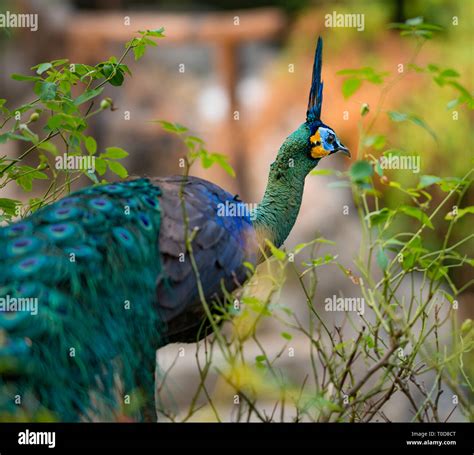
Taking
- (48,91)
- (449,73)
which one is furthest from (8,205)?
(449,73)

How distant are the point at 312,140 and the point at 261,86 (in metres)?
4.33

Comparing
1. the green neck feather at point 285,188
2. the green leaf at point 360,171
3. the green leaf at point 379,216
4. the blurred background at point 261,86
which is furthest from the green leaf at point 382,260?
the blurred background at point 261,86

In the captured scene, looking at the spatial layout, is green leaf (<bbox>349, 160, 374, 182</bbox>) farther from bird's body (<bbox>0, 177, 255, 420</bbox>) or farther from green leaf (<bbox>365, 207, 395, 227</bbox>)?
bird's body (<bbox>0, 177, 255, 420</bbox>)

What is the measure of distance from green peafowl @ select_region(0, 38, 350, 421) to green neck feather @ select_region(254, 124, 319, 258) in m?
0.14

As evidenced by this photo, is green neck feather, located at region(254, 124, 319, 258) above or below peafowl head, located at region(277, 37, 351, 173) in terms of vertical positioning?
below

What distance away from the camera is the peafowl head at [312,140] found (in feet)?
8.27

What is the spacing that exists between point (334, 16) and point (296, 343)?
269 cm

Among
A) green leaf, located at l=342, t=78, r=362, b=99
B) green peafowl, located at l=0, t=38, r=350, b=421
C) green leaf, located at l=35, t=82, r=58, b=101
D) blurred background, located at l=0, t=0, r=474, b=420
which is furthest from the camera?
blurred background, located at l=0, t=0, r=474, b=420

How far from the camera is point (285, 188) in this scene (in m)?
2.52

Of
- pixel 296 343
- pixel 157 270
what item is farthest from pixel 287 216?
pixel 296 343

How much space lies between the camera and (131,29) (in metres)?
6.41

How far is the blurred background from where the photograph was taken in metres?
5.64

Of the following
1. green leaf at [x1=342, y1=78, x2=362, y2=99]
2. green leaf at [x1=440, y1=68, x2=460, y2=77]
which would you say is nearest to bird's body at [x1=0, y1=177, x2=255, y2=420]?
green leaf at [x1=342, y1=78, x2=362, y2=99]
